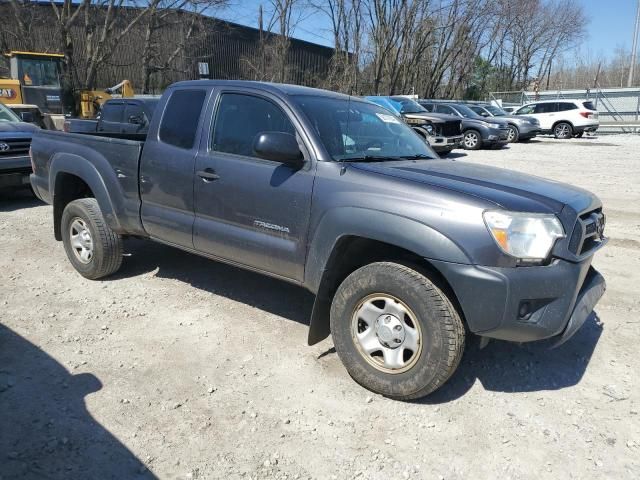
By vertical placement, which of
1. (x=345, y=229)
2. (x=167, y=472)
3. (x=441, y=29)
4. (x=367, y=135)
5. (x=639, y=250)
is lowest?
(x=167, y=472)

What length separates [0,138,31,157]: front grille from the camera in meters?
8.16

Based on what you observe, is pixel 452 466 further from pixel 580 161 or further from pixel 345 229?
pixel 580 161

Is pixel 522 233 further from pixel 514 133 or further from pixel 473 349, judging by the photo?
pixel 514 133

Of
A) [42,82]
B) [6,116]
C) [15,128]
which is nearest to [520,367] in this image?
[15,128]

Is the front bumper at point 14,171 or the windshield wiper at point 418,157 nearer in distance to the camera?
the windshield wiper at point 418,157

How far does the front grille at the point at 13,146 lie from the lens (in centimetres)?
816

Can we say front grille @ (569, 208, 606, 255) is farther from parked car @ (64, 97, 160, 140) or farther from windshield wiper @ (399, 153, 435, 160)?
parked car @ (64, 97, 160, 140)

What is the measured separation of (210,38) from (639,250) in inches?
1424

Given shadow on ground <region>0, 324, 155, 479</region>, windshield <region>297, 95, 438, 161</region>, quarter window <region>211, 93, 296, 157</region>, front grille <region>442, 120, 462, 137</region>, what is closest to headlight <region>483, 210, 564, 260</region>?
windshield <region>297, 95, 438, 161</region>

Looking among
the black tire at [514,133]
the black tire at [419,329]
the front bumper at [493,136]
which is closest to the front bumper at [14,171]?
the black tire at [419,329]

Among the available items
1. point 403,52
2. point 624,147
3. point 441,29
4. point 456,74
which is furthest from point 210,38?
point 624,147

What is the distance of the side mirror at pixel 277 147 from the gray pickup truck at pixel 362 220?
0.5 inches

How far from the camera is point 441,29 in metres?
39.3

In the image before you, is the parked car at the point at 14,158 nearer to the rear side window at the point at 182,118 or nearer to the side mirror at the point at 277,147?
the rear side window at the point at 182,118
